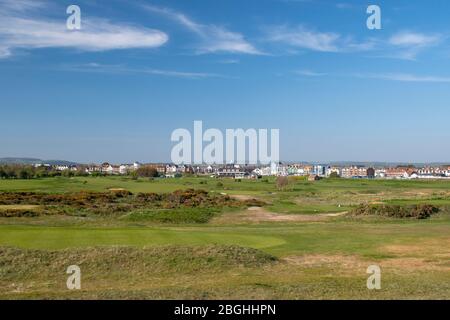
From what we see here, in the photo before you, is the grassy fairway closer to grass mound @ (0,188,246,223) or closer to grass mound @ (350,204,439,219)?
grass mound @ (350,204,439,219)

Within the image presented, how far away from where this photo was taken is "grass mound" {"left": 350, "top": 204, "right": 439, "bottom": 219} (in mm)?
51719

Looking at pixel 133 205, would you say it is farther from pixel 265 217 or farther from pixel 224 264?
pixel 224 264

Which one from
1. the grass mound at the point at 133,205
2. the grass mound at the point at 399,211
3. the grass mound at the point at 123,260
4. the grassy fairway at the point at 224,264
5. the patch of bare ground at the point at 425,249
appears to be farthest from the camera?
the grass mound at the point at 399,211

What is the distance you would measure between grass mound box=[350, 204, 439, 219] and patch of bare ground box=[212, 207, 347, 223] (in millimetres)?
2940

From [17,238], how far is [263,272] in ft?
48.4

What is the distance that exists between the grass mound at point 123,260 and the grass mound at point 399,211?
98.5 feet

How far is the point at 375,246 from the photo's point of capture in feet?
98.1

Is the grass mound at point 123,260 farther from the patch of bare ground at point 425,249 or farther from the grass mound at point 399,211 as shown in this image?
the grass mound at point 399,211

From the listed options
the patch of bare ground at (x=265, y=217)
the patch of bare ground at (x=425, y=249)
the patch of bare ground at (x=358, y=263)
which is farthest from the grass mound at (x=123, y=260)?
the patch of bare ground at (x=265, y=217)

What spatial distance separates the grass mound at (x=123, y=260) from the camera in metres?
21.9

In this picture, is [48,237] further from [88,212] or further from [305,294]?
[88,212]

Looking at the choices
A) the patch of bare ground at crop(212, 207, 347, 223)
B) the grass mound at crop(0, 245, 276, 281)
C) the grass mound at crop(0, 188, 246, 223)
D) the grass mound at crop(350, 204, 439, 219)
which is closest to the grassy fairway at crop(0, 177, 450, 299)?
the grass mound at crop(0, 245, 276, 281)

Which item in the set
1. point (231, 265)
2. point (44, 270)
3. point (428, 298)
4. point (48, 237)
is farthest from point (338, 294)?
point (48, 237)

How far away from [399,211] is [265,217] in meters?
13.4
